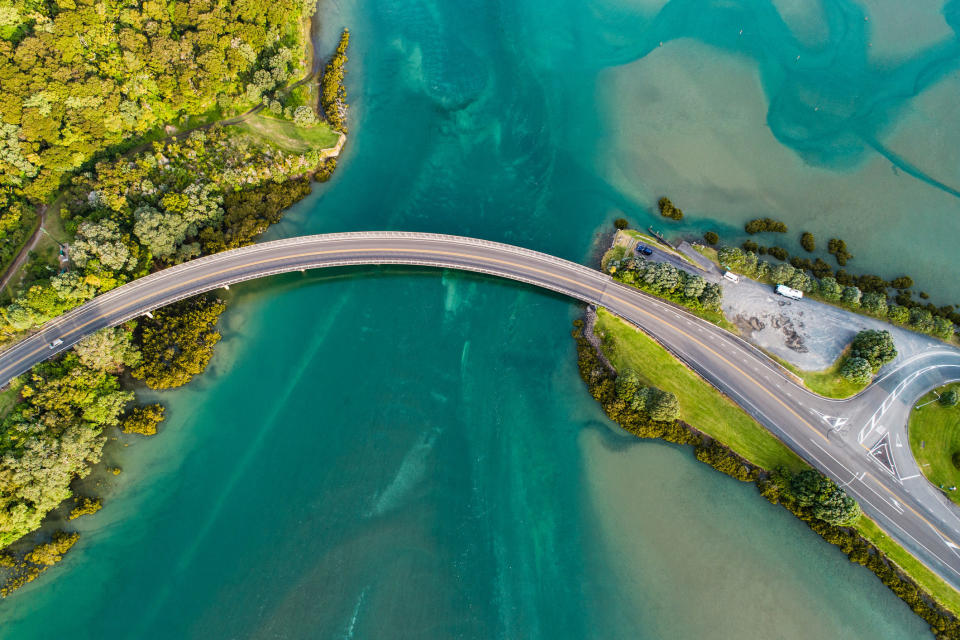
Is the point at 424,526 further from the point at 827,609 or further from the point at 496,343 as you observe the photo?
the point at 827,609

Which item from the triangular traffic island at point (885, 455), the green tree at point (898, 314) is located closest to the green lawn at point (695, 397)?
the triangular traffic island at point (885, 455)

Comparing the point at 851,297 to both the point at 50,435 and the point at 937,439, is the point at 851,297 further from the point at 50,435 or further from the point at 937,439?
the point at 50,435

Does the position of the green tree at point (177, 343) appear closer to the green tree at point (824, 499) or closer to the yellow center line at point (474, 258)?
the yellow center line at point (474, 258)

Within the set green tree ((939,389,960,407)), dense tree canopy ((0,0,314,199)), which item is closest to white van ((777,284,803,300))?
green tree ((939,389,960,407))

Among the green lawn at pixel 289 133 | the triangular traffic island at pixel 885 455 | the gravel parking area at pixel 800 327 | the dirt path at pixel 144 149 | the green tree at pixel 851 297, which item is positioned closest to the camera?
the triangular traffic island at pixel 885 455

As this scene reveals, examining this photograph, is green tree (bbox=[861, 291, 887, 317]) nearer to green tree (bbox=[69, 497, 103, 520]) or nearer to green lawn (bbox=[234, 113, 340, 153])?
green lawn (bbox=[234, 113, 340, 153])

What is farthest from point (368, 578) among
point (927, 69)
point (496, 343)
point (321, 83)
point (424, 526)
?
point (927, 69)
